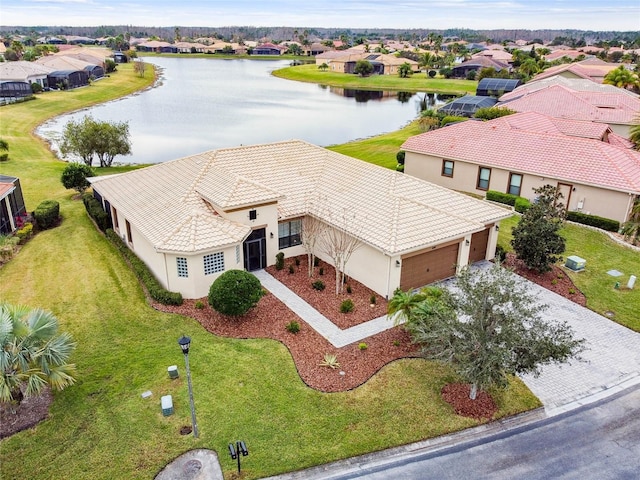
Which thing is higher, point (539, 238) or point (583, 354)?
point (539, 238)

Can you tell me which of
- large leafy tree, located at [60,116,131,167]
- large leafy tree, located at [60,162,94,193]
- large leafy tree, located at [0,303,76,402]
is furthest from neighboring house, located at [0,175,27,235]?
large leafy tree, located at [0,303,76,402]

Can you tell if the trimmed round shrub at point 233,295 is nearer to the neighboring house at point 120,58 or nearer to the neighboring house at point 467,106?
the neighboring house at point 467,106

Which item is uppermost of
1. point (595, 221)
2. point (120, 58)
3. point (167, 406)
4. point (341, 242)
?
point (120, 58)

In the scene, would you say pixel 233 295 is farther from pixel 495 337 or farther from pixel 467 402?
pixel 495 337

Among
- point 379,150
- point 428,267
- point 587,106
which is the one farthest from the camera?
point 587,106

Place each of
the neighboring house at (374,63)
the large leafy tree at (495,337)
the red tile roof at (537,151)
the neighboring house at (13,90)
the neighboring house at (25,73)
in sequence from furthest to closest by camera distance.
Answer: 1. the neighboring house at (374,63)
2. the neighboring house at (25,73)
3. the neighboring house at (13,90)
4. the red tile roof at (537,151)
5. the large leafy tree at (495,337)

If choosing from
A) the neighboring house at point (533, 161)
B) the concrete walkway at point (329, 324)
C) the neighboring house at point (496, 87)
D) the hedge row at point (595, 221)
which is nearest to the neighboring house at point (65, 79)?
the neighboring house at point (496, 87)

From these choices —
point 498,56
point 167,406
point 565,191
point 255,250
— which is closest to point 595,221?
point 565,191

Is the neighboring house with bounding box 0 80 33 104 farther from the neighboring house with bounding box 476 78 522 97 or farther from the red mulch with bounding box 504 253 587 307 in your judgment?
the red mulch with bounding box 504 253 587 307

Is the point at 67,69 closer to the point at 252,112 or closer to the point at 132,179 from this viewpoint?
the point at 252,112
